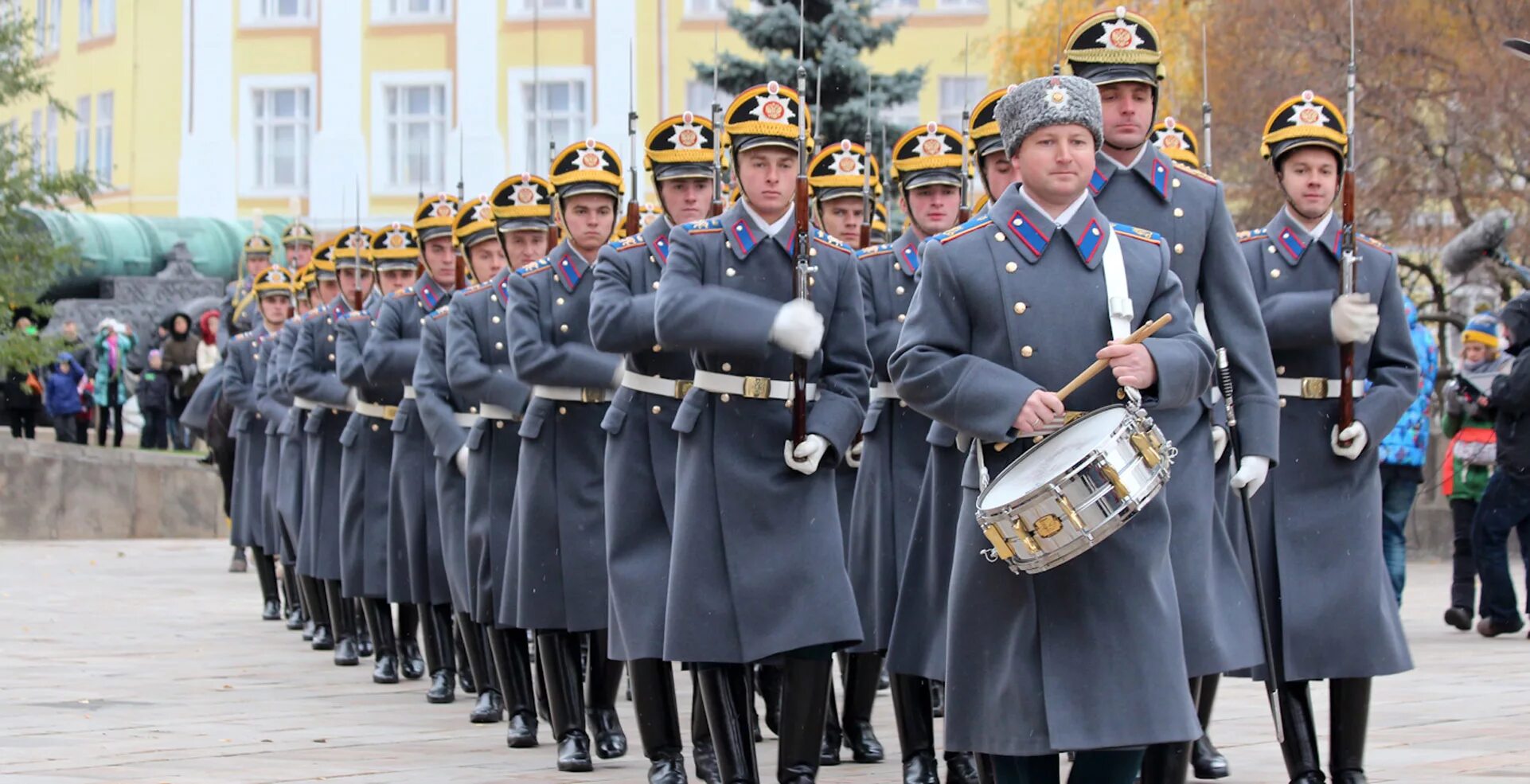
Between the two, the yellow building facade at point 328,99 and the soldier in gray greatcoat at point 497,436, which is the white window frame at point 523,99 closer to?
the yellow building facade at point 328,99

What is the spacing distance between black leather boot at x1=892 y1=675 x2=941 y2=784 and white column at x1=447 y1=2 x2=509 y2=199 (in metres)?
38.4

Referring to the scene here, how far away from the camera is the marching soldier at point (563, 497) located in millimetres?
9453

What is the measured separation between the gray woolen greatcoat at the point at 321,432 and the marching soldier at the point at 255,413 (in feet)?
7.74

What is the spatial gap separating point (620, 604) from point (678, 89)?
37799 millimetres

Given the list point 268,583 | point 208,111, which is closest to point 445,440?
point 268,583

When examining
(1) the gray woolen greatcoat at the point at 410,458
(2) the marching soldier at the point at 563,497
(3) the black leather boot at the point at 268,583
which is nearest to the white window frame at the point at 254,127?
(3) the black leather boot at the point at 268,583

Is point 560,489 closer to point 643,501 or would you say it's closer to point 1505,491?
point 643,501

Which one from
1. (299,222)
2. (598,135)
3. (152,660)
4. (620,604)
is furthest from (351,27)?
(620,604)

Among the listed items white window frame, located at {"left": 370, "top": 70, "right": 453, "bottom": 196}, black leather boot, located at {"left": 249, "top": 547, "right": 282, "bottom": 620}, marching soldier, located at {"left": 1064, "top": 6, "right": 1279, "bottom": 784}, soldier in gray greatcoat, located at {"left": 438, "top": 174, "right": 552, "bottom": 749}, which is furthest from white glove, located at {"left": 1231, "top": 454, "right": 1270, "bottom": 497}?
white window frame, located at {"left": 370, "top": 70, "right": 453, "bottom": 196}

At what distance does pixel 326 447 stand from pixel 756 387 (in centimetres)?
665

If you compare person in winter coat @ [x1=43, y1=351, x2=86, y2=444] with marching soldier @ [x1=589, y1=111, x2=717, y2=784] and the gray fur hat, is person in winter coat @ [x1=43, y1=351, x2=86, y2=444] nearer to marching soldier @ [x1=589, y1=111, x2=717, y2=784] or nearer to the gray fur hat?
marching soldier @ [x1=589, y1=111, x2=717, y2=784]

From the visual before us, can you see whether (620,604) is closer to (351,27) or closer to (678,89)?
(678,89)

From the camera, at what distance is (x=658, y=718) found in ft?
27.7

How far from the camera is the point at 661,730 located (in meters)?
8.45
